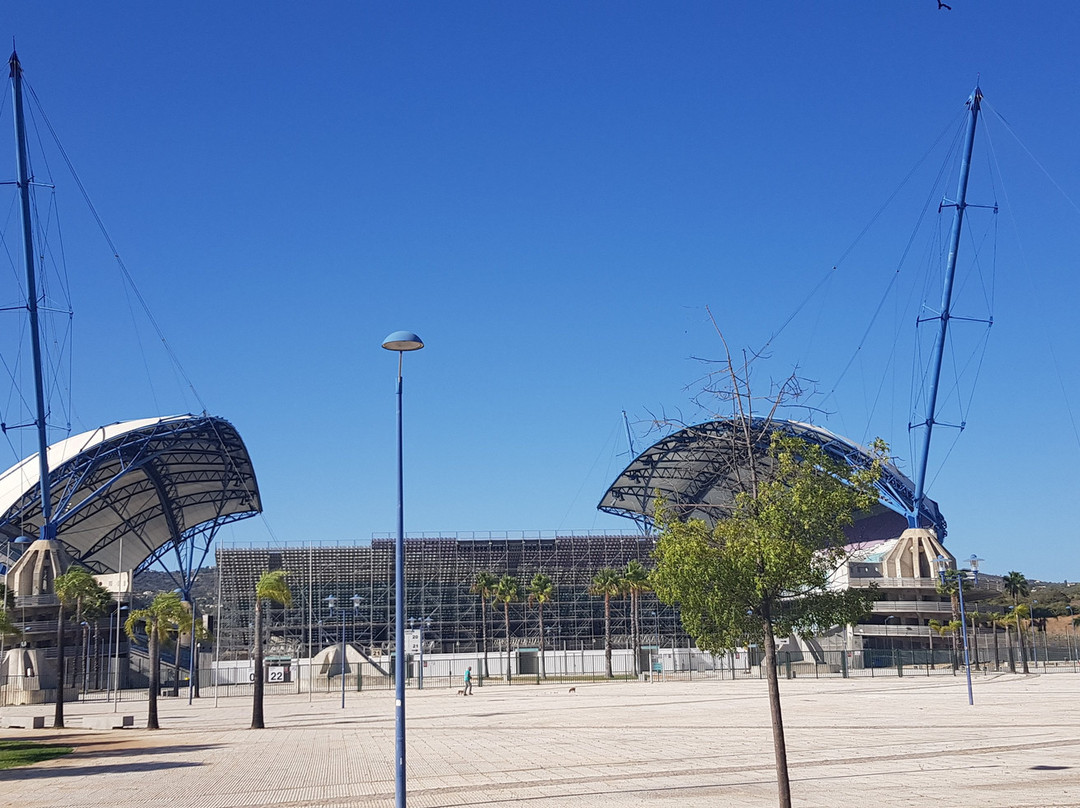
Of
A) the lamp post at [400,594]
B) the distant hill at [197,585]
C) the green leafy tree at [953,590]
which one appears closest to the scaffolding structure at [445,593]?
the distant hill at [197,585]

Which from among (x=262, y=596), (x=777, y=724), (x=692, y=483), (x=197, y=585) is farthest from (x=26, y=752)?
(x=197, y=585)

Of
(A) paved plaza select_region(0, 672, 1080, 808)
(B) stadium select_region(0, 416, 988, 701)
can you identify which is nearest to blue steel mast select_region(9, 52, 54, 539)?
(B) stadium select_region(0, 416, 988, 701)

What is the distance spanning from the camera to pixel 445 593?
129875 millimetres

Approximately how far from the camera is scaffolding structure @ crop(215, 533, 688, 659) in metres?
125

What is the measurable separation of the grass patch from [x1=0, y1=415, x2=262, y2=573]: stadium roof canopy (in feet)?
183

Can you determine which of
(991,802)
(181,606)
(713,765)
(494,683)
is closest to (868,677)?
(494,683)

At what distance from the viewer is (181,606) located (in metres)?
47.4

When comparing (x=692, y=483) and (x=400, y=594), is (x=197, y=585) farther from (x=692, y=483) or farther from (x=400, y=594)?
(x=400, y=594)

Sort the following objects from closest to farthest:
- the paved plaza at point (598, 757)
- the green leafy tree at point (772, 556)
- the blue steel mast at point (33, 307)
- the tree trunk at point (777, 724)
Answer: the tree trunk at point (777, 724) → the green leafy tree at point (772, 556) → the paved plaza at point (598, 757) → the blue steel mast at point (33, 307)

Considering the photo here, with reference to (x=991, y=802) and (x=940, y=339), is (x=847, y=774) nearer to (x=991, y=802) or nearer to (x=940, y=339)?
(x=991, y=802)

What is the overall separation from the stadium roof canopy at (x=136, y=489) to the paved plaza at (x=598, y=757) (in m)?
47.3

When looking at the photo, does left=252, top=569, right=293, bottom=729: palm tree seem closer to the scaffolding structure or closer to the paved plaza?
the paved plaza

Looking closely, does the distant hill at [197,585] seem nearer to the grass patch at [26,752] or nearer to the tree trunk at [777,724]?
the grass patch at [26,752]

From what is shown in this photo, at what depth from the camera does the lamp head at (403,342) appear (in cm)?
1719
